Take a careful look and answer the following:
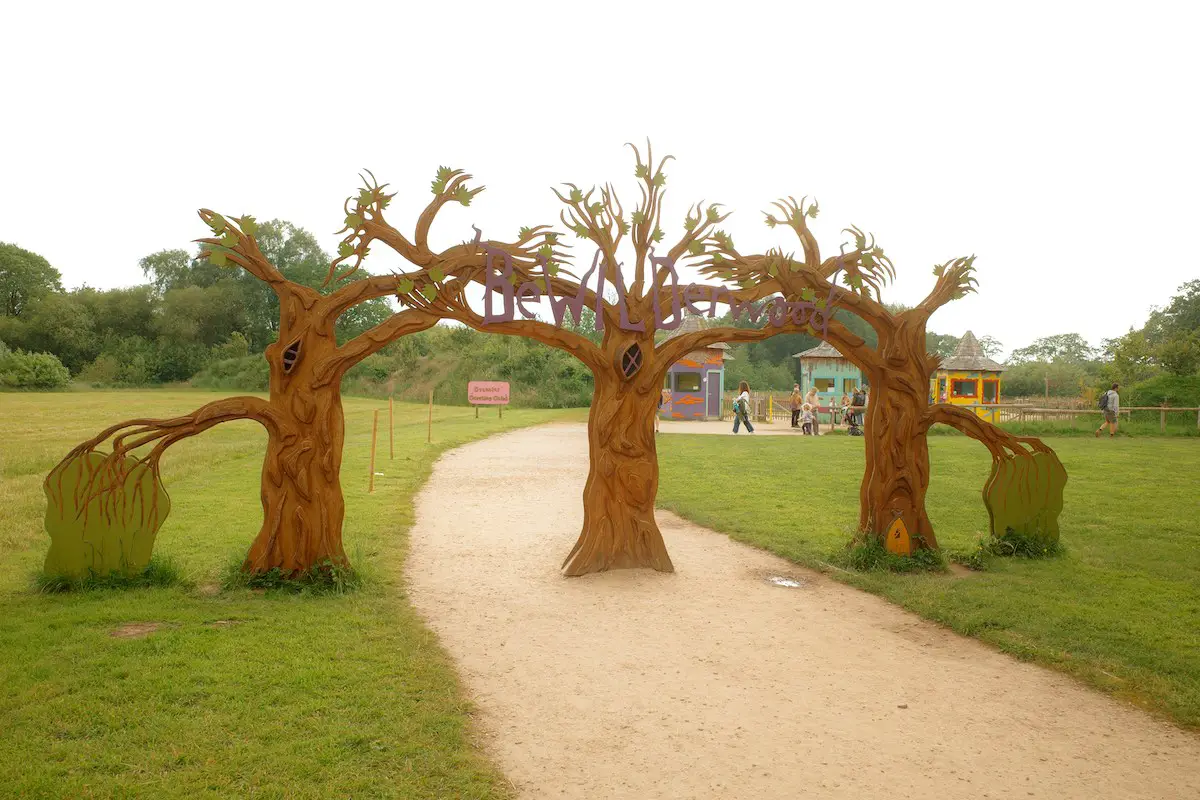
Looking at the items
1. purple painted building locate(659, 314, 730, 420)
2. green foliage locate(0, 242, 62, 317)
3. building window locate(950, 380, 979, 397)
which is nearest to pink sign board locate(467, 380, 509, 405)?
purple painted building locate(659, 314, 730, 420)

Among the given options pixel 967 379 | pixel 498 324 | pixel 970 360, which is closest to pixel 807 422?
pixel 967 379

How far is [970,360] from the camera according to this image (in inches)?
1435

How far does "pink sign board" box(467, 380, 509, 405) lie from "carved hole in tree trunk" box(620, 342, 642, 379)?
24.3 meters

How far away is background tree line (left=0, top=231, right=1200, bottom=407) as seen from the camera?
39750 millimetres

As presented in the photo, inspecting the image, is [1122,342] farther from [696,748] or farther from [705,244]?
[696,748]

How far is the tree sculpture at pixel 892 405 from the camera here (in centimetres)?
892

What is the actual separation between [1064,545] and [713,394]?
2696 centimetres

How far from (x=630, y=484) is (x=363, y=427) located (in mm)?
24838

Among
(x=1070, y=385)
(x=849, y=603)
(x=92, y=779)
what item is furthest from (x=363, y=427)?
(x=1070, y=385)

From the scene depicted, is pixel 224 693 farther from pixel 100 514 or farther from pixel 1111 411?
pixel 1111 411

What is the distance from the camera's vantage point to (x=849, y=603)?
763 cm

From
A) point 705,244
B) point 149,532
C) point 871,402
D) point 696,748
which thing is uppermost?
point 705,244

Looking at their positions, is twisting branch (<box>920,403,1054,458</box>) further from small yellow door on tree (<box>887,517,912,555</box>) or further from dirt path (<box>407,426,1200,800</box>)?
dirt path (<box>407,426,1200,800</box>)

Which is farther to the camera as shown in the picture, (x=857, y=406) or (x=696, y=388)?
(x=696, y=388)
